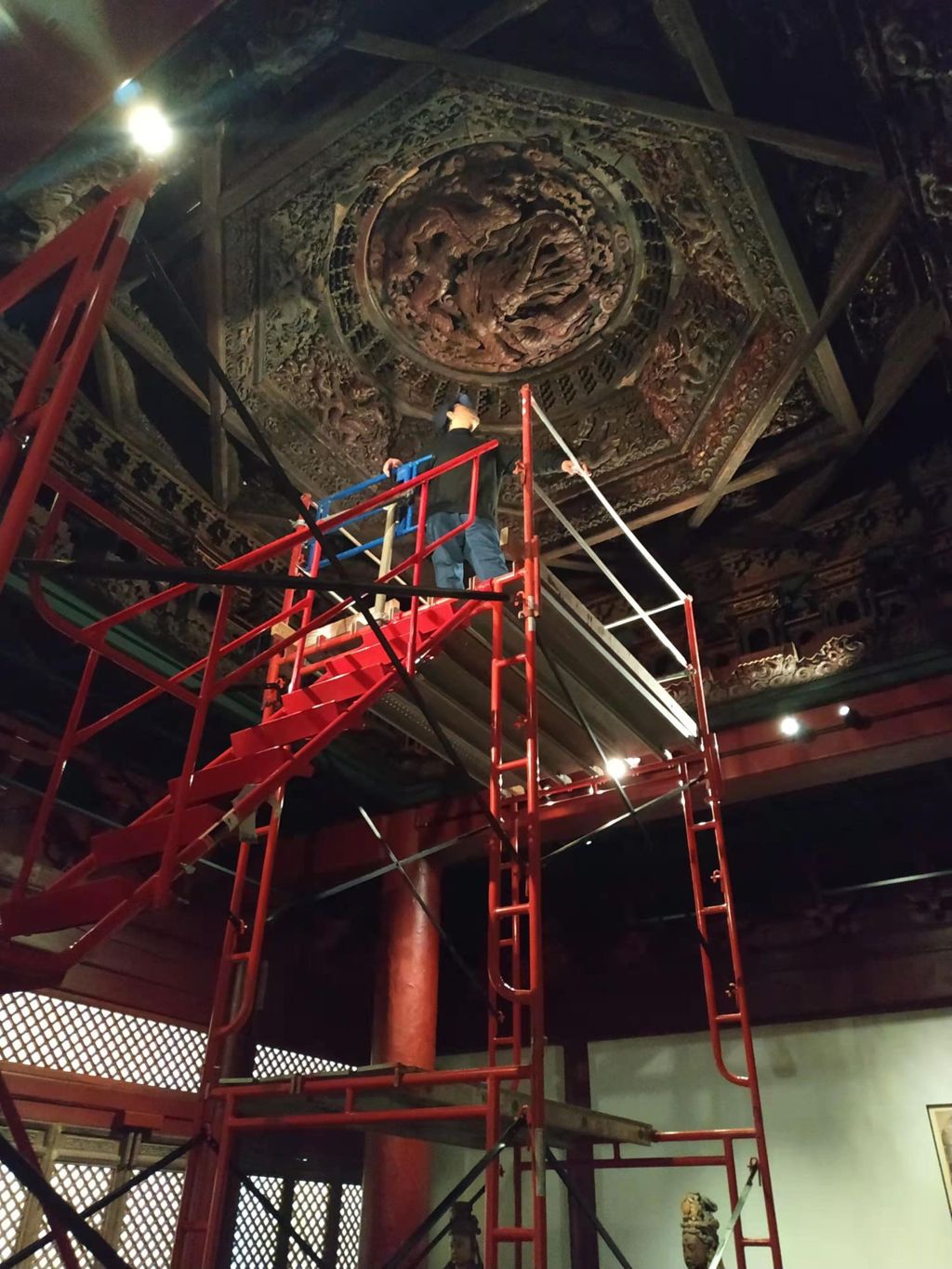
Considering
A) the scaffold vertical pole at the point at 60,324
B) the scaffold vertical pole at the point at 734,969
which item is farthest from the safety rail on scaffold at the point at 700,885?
the scaffold vertical pole at the point at 60,324

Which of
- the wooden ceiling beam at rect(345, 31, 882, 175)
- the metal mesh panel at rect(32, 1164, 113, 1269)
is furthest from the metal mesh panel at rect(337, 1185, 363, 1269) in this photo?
the wooden ceiling beam at rect(345, 31, 882, 175)

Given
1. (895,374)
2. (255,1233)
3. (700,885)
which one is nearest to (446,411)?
(895,374)

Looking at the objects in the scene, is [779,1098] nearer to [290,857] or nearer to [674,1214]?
Answer: [674,1214]

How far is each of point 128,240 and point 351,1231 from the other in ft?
25.9

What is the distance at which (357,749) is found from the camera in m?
7.12

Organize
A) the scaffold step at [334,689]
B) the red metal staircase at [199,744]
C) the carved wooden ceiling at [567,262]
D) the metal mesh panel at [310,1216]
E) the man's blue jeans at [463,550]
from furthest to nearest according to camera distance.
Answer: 1. the metal mesh panel at [310,1216]
2. the carved wooden ceiling at [567,262]
3. the man's blue jeans at [463,550]
4. the scaffold step at [334,689]
5. the red metal staircase at [199,744]

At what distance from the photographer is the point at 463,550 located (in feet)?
15.8

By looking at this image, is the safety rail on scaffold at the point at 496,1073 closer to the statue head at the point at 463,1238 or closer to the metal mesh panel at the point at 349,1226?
the statue head at the point at 463,1238

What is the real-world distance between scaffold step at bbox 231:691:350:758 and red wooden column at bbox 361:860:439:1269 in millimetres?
2569

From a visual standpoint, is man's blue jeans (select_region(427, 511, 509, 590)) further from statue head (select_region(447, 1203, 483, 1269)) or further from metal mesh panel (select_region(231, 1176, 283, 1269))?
metal mesh panel (select_region(231, 1176, 283, 1269))

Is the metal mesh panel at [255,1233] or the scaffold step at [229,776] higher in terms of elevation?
the scaffold step at [229,776]

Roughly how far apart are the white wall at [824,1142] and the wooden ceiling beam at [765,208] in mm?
4465

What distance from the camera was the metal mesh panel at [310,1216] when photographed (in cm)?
709

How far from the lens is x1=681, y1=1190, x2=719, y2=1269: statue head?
442 cm
